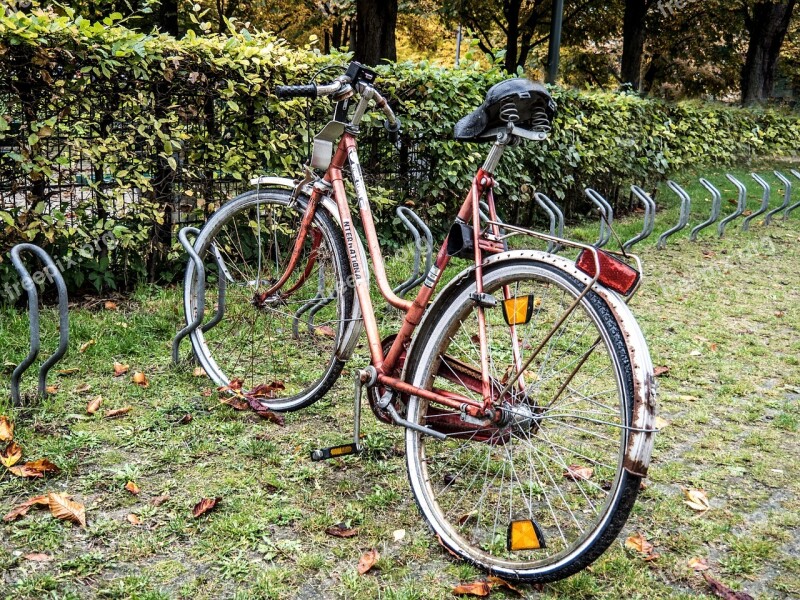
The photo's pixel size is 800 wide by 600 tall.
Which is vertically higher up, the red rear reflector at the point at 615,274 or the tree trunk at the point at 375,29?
the tree trunk at the point at 375,29

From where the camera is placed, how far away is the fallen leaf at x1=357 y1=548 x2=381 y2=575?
263 centimetres

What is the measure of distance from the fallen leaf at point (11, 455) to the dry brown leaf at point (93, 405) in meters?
0.50

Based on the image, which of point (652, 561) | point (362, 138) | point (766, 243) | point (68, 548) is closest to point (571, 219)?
point (766, 243)

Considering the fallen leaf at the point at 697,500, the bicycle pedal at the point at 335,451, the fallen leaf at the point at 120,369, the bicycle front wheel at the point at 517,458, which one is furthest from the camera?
the fallen leaf at the point at 120,369

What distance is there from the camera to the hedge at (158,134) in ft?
16.3

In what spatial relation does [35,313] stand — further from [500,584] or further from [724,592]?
[724,592]

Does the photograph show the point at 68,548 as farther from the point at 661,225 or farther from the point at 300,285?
the point at 661,225

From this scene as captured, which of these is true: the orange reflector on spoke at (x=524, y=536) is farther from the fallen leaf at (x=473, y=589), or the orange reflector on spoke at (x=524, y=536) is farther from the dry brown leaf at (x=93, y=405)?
the dry brown leaf at (x=93, y=405)

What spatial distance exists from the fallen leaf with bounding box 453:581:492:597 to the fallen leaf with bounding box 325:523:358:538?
1.59 ft

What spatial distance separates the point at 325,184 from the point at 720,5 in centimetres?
2247

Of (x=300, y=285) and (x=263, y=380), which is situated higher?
(x=300, y=285)

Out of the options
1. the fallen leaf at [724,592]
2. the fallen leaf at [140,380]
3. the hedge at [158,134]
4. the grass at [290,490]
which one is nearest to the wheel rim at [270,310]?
the grass at [290,490]

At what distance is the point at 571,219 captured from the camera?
10.0 metres

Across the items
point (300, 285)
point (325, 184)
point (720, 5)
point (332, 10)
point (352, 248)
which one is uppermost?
point (720, 5)
